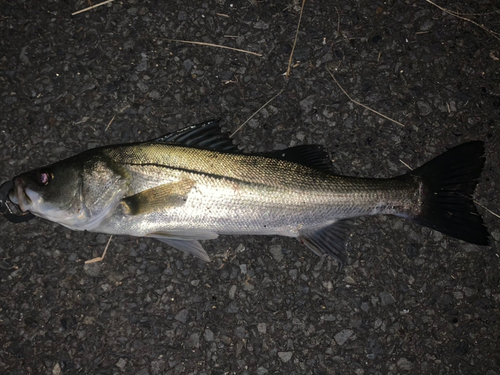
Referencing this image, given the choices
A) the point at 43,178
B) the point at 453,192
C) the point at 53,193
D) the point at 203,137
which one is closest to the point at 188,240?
the point at 203,137

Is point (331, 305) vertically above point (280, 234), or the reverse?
point (280, 234)

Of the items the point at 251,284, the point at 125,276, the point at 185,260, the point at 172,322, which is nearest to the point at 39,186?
the point at 125,276

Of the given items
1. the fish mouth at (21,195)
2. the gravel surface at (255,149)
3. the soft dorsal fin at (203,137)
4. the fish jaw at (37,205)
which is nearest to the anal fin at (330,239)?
the gravel surface at (255,149)

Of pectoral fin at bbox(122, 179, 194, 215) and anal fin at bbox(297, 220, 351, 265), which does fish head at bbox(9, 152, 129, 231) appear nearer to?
pectoral fin at bbox(122, 179, 194, 215)

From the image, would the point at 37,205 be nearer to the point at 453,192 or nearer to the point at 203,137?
the point at 203,137

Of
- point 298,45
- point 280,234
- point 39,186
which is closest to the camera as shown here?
point 39,186

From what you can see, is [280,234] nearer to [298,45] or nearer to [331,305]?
[331,305]
